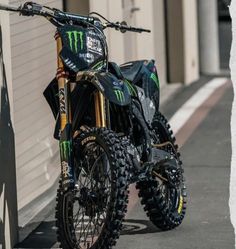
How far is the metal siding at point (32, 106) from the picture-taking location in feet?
24.8

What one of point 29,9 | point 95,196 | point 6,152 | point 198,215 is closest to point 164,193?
point 198,215

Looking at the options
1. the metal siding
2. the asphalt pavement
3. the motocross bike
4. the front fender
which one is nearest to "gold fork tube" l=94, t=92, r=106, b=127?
the motocross bike

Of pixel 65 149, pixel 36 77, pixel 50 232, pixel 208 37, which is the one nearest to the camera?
pixel 65 149

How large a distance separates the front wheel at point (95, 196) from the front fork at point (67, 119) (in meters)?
0.05

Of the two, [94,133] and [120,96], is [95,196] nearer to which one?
[94,133]

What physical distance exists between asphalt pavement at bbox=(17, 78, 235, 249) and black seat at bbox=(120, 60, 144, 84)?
107cm

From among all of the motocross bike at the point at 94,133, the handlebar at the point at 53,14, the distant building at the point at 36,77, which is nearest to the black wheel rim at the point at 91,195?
the motocross bike at the point at 94,133

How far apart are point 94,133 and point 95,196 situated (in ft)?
1.24

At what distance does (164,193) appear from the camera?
6988 millimetres

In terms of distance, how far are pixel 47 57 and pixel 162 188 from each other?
6.64 feet

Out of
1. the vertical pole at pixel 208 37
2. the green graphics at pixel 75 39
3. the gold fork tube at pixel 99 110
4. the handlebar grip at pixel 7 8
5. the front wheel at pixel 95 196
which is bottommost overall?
the vertical pole at pixel 208 37

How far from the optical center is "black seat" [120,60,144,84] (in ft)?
21.8

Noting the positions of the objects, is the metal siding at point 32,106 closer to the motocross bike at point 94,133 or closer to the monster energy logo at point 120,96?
the motocross bike at point 94,133

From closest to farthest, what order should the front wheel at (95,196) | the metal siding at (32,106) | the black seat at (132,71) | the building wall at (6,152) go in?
the front wheel at (95,196), the building wall at (6,152), the black seat at (132,71), the metal siding at (32,106)
